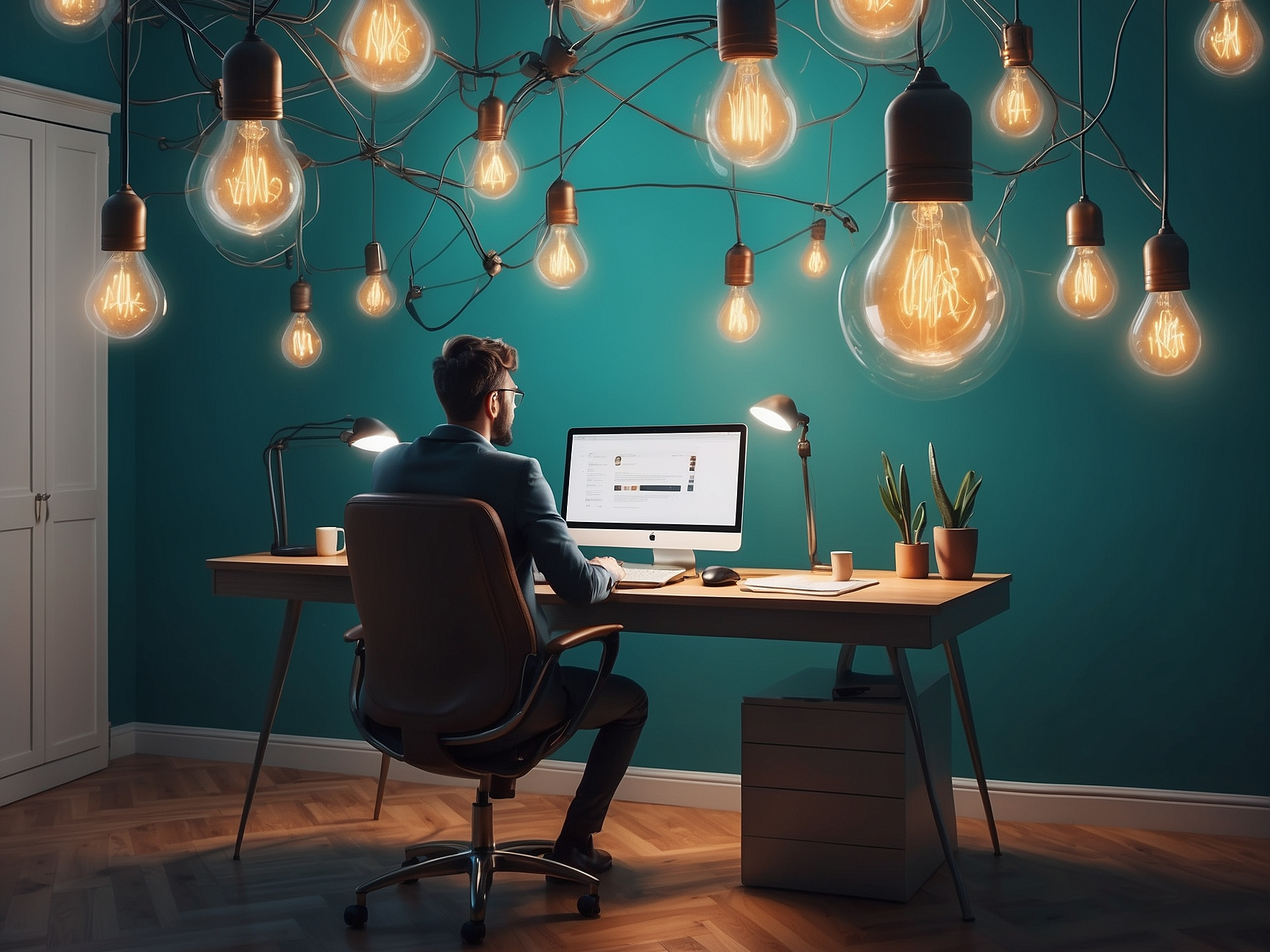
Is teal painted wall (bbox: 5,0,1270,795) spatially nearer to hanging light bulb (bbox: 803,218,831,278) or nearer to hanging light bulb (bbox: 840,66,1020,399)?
hanging light bulb (bbox: 803,218,831,278)

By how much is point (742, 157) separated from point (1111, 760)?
2.72 m

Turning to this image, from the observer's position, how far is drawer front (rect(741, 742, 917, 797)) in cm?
300

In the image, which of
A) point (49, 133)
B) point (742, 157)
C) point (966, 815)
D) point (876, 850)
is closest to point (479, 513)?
point (742, 157)

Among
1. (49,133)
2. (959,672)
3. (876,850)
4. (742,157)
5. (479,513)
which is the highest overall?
(49,133)

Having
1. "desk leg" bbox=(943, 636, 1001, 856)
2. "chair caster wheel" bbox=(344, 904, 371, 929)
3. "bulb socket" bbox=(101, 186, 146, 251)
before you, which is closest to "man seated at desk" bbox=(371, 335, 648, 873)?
"chair caster wheel" bbox=(344, 904, 371, 929)

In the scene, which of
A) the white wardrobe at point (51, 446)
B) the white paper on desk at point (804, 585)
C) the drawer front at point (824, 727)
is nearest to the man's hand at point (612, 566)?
the white paper on desk at point (804, 585)

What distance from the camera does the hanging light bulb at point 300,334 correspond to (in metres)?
4.08

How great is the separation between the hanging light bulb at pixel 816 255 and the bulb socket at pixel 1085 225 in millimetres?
973

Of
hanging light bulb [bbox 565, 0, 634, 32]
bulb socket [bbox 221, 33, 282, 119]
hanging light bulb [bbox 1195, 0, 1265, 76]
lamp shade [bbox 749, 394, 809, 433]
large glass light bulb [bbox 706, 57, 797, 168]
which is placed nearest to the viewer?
large glass light bulb [bbox 706, 57, 797, 168]

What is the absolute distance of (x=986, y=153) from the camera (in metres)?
3.73

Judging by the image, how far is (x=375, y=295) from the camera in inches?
160

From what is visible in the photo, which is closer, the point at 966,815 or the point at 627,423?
the point at 966,815

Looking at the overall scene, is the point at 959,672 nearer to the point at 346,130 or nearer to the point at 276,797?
the point at 276,797

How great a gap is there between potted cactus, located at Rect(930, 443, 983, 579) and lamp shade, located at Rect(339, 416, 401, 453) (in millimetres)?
1737
